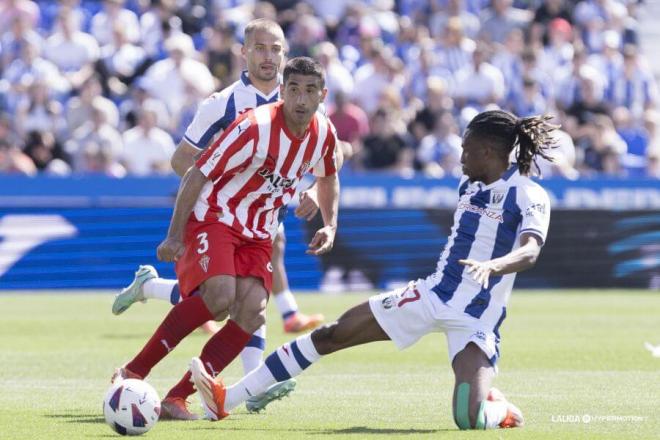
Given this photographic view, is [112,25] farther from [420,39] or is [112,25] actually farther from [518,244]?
[518,244]

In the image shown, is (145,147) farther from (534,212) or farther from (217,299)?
(534,212)

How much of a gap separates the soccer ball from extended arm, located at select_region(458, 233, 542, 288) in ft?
6.08

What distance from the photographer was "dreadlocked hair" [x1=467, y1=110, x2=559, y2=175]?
805 cm

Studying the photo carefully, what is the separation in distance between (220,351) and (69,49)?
1614cm

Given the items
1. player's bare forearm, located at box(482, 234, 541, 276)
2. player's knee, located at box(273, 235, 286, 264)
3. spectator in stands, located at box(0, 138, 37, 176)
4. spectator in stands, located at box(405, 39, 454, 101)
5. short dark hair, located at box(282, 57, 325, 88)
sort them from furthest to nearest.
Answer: spectator in stands, located at box(405, 39, 454, 101)
spectator in stands, located at box(0, 138, 37, 176)
player's knee, located at box(273, 235, 286, 264)
short dark hair, located at box(282, 57, 325, 88)
player's bare forearm, located at box(482, 234, 541, 276)

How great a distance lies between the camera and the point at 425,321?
804 centimetres

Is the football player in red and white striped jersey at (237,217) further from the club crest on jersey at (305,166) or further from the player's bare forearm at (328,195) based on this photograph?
the player's bare forearm at (328,195)

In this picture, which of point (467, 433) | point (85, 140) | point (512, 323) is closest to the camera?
point (467, 433)

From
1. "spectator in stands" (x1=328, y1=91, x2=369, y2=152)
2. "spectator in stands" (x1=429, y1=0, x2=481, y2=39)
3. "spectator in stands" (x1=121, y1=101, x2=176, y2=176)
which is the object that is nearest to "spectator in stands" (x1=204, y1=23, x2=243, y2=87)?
"spectator in stands" (x1=121, y1=101, x2=176, y2=176)

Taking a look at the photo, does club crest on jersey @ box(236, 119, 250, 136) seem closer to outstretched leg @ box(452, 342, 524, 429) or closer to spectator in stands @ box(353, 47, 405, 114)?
outstretched leg @ box(452, 342, 524, 429)

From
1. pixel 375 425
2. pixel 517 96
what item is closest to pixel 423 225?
pixel 517 96

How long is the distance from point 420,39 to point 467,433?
17.5 m

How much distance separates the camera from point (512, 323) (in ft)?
50.4

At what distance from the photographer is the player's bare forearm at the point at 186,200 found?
8164 millimetres
